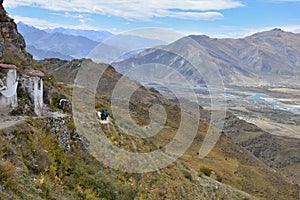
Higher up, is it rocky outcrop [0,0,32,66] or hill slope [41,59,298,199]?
rocky outcrop [0,0,32,66]

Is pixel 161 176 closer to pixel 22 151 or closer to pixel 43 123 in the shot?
pixel 43 123

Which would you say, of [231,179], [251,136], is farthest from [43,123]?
[251,136]

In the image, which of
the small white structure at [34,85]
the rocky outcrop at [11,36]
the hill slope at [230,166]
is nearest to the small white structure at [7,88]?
the small white structure at [34,85]

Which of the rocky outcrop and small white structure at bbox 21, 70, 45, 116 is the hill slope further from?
the rocky outcrop

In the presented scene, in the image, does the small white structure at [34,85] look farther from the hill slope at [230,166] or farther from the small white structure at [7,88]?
the hill slope at [230,166]

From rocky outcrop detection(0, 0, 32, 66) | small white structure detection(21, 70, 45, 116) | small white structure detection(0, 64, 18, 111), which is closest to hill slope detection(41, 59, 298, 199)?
small white structure detection(21, 70, 45, 116)

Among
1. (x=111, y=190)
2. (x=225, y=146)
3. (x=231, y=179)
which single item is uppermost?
(x=111, y=190)

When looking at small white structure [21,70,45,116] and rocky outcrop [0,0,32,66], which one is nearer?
small white structure [21,70,45,116]

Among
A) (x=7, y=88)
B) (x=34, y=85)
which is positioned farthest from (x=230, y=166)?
(x=7, y=88)

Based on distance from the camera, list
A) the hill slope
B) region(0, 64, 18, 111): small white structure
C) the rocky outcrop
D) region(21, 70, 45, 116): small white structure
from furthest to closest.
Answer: the hill slope, the rocky outcrop, region(21, 70, 45, 116): small white structure, region(0, 64, 18, 111): small white structure
